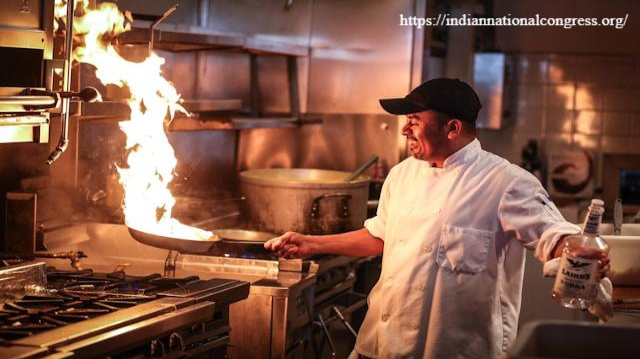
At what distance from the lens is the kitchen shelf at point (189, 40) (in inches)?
165

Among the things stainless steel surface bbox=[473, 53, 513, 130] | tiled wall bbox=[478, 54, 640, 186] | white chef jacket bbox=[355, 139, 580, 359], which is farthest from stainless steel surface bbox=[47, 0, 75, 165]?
tiled wall bbox=[478, 54, 640, 186]

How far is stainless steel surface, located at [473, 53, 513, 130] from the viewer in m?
6.73

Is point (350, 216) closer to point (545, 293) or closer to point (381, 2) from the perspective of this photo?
point (545, 293)

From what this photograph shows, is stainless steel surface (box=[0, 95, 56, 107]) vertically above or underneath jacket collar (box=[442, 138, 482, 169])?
above

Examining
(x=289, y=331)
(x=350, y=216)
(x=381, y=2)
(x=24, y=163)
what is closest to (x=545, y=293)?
(x=350, y=216)

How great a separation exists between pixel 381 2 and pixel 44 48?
3240mm

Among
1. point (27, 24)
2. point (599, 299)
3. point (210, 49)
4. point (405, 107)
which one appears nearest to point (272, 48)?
point (210, 49)

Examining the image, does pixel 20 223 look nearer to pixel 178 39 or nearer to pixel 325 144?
pixel 178 39

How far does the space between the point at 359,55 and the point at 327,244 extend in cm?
281

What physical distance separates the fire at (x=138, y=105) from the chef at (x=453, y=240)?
105 cm

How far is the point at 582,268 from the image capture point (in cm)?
260

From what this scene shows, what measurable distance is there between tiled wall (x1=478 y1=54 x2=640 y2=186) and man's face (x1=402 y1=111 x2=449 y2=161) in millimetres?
3788

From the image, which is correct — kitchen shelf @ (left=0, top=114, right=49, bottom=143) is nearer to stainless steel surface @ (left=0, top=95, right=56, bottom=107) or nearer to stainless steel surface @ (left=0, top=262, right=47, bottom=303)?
stainless steel surface @ (left=0, top=95, right=56, bottom=107)

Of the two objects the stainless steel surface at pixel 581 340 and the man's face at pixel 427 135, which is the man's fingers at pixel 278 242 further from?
the stainless steel surface at pixel 581 340
